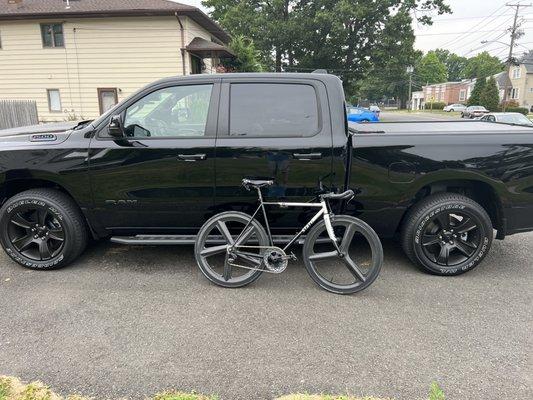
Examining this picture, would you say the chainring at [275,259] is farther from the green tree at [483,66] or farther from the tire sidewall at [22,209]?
the green tree at [483,66]

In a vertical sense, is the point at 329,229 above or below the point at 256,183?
below

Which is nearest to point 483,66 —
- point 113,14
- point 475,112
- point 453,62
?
point 453,62

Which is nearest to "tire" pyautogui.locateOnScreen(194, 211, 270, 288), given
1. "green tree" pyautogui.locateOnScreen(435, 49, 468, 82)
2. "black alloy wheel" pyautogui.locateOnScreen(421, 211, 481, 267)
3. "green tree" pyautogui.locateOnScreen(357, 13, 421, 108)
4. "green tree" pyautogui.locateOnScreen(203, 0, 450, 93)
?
"black alloy wheel" pyautogui.locateOnScreen(421, 211, 481, 267)

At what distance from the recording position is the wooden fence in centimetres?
1285

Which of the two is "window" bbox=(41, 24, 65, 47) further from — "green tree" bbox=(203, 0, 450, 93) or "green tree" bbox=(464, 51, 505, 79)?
"green tree" bbox=(464, 51, 505, 79)

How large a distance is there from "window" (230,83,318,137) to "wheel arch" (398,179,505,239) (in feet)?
4.23

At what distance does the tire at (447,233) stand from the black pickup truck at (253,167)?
0.01 m

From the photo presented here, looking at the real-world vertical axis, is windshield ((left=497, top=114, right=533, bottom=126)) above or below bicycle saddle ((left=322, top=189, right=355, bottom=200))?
above

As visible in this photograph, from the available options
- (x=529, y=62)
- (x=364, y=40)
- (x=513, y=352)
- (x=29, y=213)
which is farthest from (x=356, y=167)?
(x=529, y=62)

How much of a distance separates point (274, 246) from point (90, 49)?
17.3 metres

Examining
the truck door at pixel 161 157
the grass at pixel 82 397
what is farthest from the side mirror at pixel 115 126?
the grass at pixel 82 397

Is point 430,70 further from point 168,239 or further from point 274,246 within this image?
point 168,239

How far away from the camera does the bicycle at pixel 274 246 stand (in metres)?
3.82

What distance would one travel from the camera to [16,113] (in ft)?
43.8
